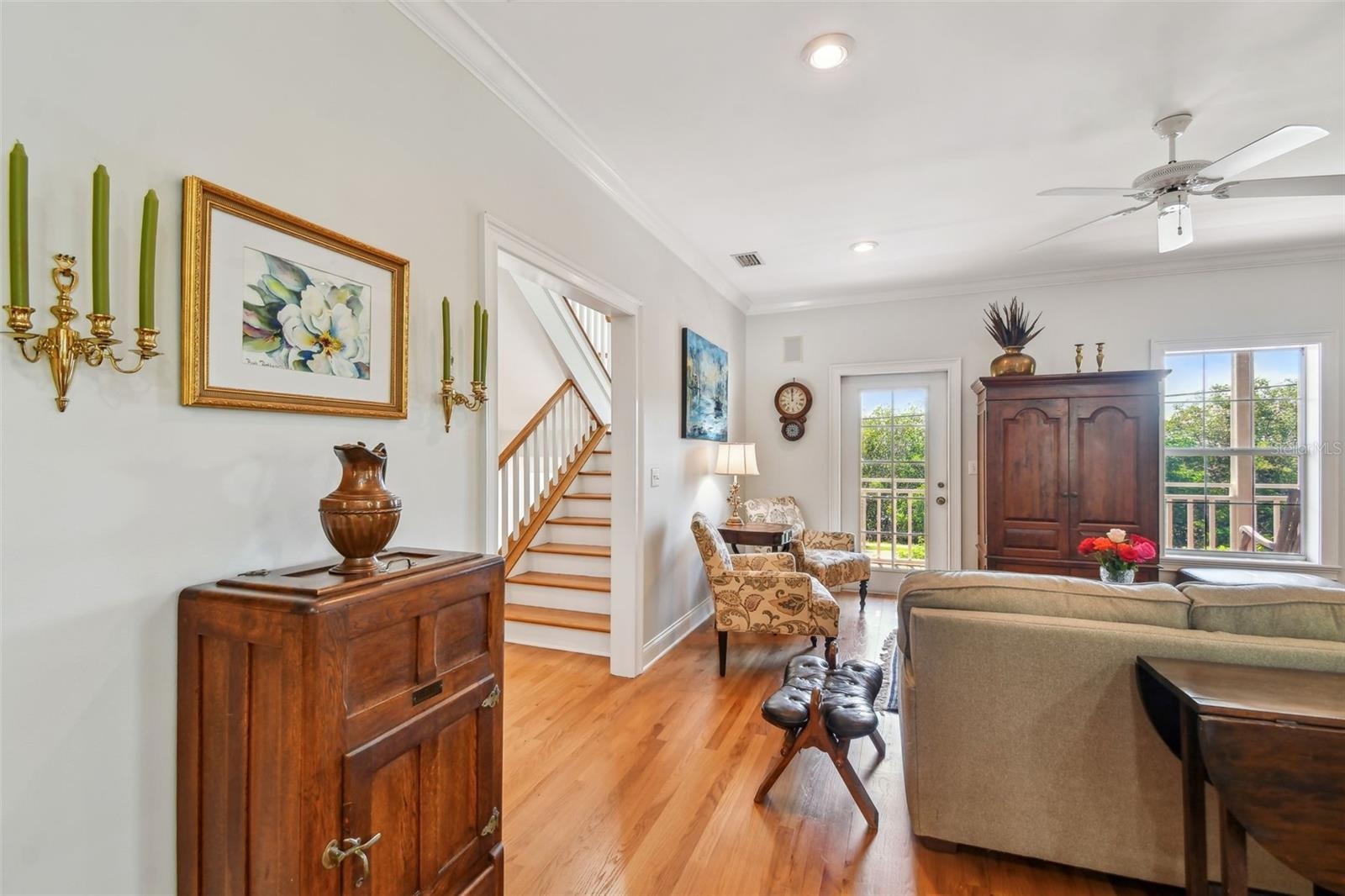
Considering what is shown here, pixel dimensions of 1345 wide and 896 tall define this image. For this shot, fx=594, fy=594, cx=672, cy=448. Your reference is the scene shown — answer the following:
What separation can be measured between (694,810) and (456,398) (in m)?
1.64

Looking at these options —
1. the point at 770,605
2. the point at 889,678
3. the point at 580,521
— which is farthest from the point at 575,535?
the point at 889,678

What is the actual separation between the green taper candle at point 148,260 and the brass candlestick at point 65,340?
0.06 meters

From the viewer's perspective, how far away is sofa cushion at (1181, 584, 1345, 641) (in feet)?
5.06

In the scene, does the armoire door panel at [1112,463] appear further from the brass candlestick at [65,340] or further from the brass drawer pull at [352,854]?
the brass candlestick at [65,340]

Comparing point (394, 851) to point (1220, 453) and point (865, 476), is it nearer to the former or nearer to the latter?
point (865, 476)

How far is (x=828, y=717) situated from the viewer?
2.04 metres

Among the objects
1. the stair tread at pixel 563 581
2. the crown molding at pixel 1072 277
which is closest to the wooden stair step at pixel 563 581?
the stair tread at pixel 563 581

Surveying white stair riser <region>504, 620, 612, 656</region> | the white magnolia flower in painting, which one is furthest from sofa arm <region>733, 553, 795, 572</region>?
the white magnolia flower in painting

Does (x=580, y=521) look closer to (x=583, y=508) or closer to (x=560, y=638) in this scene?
(x=583, y=508)

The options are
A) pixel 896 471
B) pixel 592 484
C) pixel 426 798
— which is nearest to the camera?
pixel 426 798

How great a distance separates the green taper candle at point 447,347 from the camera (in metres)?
1.84

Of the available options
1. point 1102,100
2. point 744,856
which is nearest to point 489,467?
point 744,856

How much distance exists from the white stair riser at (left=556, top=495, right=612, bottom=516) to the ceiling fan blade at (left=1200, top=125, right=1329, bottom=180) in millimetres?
3784

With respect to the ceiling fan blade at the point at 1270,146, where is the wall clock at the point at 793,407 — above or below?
below
